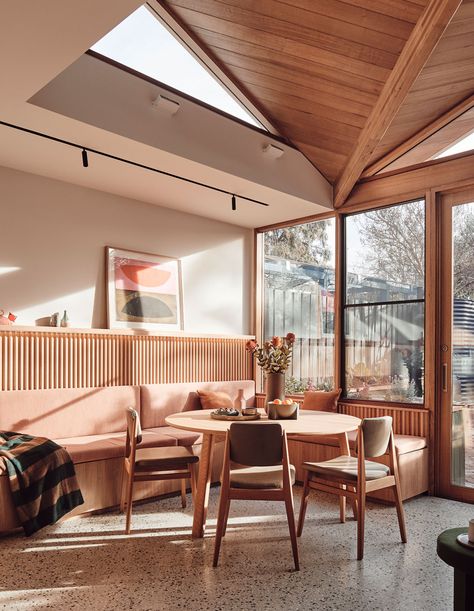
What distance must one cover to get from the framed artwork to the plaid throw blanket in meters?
1.73

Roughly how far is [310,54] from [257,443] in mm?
3097

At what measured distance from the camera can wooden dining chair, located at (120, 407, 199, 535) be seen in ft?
12.8

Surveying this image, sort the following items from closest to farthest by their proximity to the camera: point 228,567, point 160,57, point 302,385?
1. point 228,567
2. point 160,57
3. point 302,385

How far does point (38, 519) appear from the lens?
12.5 ft

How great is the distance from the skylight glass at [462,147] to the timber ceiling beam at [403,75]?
2.64ft

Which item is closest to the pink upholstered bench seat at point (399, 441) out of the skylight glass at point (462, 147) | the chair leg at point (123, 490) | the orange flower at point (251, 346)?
the orange flower at point (251, 346)

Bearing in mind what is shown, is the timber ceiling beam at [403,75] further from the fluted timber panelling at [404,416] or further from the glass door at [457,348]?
the fluted timber panelling at [404,416]

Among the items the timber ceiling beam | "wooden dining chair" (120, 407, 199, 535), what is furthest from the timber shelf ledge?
the timber ceiling beam

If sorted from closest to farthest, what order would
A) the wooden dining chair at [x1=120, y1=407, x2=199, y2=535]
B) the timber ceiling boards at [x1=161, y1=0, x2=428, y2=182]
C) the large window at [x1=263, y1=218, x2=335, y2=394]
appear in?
the timber ceiling boards at [x1=161, y1=0, x2=428, y2=182], the wooden dining chair at [x1=120, y1=407, x2=199, y2=535], the large window at [x1=263, y1=218, x2=335, y2=394]

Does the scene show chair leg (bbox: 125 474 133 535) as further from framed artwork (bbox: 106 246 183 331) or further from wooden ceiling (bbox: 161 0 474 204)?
wooden ceiling (bbox: 161 0 474 204)

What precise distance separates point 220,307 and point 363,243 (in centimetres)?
190

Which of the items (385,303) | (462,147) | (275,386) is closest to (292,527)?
(275,386)

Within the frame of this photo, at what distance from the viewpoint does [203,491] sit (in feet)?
12.9

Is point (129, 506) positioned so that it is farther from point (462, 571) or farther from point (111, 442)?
point (462, 571)
